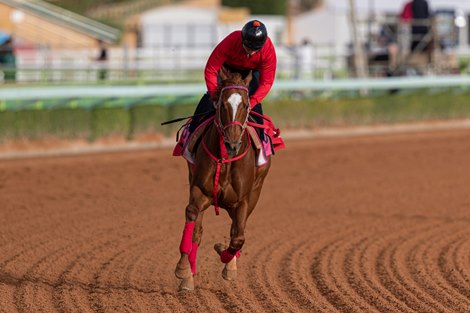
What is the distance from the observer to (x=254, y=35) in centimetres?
674

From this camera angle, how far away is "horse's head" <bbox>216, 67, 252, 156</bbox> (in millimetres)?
6418

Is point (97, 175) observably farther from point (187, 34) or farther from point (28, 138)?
point (187, 34)

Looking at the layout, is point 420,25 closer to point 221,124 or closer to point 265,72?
point 265,72

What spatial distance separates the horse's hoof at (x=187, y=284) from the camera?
7.08m

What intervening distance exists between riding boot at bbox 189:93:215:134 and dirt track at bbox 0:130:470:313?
3.99ft

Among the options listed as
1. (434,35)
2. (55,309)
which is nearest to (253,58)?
(55,309)

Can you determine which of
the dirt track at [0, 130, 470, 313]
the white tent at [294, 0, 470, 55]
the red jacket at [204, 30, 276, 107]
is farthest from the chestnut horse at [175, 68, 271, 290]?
the white tent at [294, 0, 470, 55]

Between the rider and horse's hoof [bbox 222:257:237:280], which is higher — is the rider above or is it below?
above

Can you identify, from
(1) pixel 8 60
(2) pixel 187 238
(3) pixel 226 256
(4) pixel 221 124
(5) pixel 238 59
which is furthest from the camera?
(1) pixel 8 60

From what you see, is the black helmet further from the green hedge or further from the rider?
the green hedge

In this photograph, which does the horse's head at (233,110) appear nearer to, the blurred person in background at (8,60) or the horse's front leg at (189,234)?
the horse's front leg at (189,234)

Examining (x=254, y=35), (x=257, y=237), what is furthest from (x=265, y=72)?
(x=257, y=237)

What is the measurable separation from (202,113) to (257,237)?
2517mm

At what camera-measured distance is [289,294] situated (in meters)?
7.07
